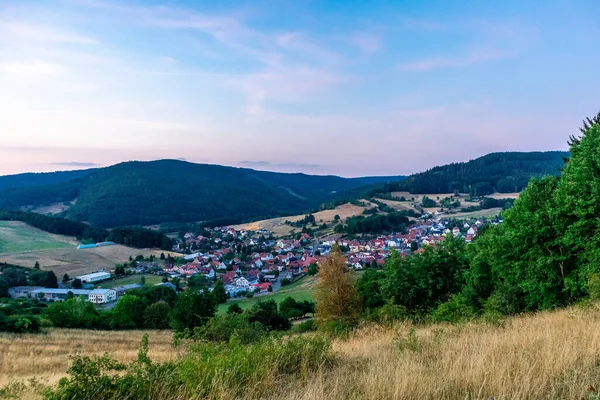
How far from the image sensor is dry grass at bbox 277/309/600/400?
3.37 m

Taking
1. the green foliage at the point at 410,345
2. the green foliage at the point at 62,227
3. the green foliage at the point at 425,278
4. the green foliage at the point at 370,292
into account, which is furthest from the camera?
the green foliage at the point at 62,227

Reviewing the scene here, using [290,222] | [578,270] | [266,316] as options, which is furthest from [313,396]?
[290,222]

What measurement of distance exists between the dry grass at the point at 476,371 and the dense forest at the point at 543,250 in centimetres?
630

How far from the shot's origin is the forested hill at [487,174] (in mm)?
149875

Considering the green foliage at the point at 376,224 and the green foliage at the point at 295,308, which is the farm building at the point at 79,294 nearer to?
the green foliage at the point at 295,308

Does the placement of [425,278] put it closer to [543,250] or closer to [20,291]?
[543,250]

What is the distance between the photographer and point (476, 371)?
3699mm

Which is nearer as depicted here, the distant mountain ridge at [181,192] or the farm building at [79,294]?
the farm building at [79,294]

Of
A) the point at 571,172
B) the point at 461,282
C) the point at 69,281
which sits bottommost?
the point at 69,281

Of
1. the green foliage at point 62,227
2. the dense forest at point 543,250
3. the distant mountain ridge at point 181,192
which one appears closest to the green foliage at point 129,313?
the dense forest at point 543,250

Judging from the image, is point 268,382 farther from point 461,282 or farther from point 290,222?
point 290,222

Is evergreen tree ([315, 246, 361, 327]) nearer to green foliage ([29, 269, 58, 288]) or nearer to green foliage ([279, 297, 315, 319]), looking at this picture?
green foliage ([279, 297, 315, 319])

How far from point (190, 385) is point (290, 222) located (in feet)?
444

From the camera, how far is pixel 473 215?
114 meters
